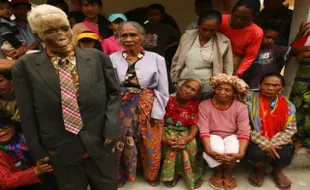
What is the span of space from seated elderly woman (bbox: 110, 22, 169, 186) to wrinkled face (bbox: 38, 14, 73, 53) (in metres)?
0.75

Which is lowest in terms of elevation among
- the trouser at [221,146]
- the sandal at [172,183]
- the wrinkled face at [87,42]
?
the sandal at [172,183]

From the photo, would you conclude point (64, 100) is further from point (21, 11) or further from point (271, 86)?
point (271, 86)

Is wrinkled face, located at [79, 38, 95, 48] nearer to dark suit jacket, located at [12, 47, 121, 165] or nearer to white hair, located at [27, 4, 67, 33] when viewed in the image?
dark suit jacket, located at [12, 47, 121, 165]

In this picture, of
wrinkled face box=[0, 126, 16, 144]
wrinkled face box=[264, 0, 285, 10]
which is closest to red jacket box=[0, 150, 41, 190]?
wrinkled face box=[0, 126, 16, 144]

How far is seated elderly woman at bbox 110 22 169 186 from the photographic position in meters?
2.28

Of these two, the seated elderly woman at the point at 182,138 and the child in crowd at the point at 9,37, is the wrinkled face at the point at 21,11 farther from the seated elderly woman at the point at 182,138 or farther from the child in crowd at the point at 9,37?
the seated elderly woman at the point at 182,138

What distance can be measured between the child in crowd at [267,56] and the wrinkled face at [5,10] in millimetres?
3219

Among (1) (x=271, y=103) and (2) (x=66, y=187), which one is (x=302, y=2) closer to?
(1) (x=271, y=103)

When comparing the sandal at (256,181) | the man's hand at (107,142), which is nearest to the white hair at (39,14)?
the man's hand at (107,142)

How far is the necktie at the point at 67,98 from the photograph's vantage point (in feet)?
5.16

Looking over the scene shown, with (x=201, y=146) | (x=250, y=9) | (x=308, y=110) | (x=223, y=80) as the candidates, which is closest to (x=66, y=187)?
(x=201, y=146)

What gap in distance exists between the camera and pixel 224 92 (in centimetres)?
259

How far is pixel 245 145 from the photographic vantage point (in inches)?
102

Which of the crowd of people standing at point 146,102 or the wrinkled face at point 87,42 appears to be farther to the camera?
the wrinkled face at point 87,42
